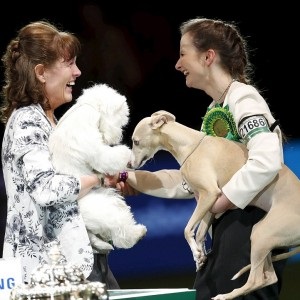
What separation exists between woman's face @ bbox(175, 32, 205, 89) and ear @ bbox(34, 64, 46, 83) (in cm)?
47

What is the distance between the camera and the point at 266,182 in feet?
8.05

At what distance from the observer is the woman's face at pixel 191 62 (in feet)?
8.72

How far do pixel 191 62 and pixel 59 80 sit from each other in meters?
0.43

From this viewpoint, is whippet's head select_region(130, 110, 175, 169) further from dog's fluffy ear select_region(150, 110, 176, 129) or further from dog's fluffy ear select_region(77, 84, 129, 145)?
dog's fluffy ear select_region(77, 84, 129, 145)

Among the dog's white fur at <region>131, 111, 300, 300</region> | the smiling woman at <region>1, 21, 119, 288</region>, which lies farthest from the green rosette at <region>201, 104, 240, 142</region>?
the smiling woman at <region>1, 21, 119, 288</region>

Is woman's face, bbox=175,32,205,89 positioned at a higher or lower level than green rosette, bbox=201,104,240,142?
higher

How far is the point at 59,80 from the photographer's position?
8.20ft

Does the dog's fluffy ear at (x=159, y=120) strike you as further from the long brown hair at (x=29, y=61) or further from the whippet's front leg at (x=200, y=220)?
the long brown hair at (x=29, y=61)

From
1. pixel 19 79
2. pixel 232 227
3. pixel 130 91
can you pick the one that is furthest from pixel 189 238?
pixel 130 91

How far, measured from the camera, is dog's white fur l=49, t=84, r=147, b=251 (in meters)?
2.43

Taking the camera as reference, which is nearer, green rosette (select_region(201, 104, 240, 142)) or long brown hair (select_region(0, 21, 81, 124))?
long brown hair (select_region(0, 21, 81, 124))

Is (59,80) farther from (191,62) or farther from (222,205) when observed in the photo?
(222,205)

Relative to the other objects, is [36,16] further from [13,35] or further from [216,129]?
[216,129]

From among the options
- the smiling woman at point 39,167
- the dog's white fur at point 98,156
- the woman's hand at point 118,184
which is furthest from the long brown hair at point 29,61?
the woman's hand at point 118,184
